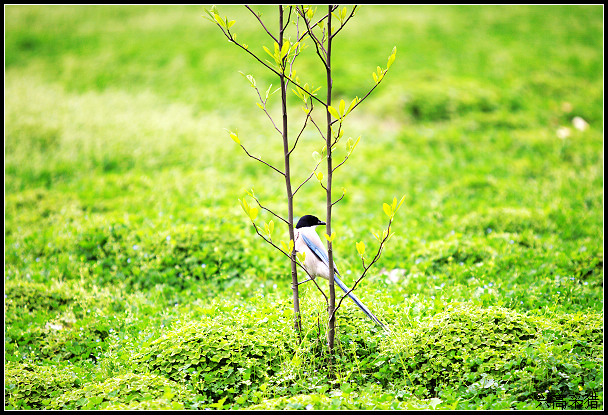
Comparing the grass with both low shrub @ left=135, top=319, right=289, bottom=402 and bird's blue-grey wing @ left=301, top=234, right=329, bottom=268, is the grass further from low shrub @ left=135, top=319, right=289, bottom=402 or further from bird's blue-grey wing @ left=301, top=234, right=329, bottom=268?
bird's blue-grey wing @ left=301, top=234, right=329, bottom=268

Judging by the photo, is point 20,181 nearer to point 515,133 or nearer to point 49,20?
point 515,133

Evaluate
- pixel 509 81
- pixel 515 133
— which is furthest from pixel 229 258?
pixel 509 81

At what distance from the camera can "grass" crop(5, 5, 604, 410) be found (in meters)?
4.33

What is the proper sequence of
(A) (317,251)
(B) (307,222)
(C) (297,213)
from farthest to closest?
(C) (297,213)
(B) (307,222)
(A) (317,251)

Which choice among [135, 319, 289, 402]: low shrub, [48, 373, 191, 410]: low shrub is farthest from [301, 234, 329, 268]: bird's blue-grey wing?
[48, 373, 191, 410]: low shrub

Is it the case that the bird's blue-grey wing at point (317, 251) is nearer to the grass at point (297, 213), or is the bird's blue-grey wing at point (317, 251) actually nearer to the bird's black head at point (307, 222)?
the bird's black head at point (307, 222)

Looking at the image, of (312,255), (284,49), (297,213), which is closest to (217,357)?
(312,255)

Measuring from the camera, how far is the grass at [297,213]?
4.33m

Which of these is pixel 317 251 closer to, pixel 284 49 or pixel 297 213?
pixel 284 49

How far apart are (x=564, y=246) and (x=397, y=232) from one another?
102 inches

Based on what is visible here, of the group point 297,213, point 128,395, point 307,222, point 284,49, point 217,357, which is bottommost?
point 128,395

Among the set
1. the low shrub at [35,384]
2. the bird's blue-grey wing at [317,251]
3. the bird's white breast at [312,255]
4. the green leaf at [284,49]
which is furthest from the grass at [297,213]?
the green leaf at [284,49]

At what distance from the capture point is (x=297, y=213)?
9062 millimetres

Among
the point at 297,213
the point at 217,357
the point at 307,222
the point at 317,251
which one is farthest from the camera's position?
the point at 297,213
